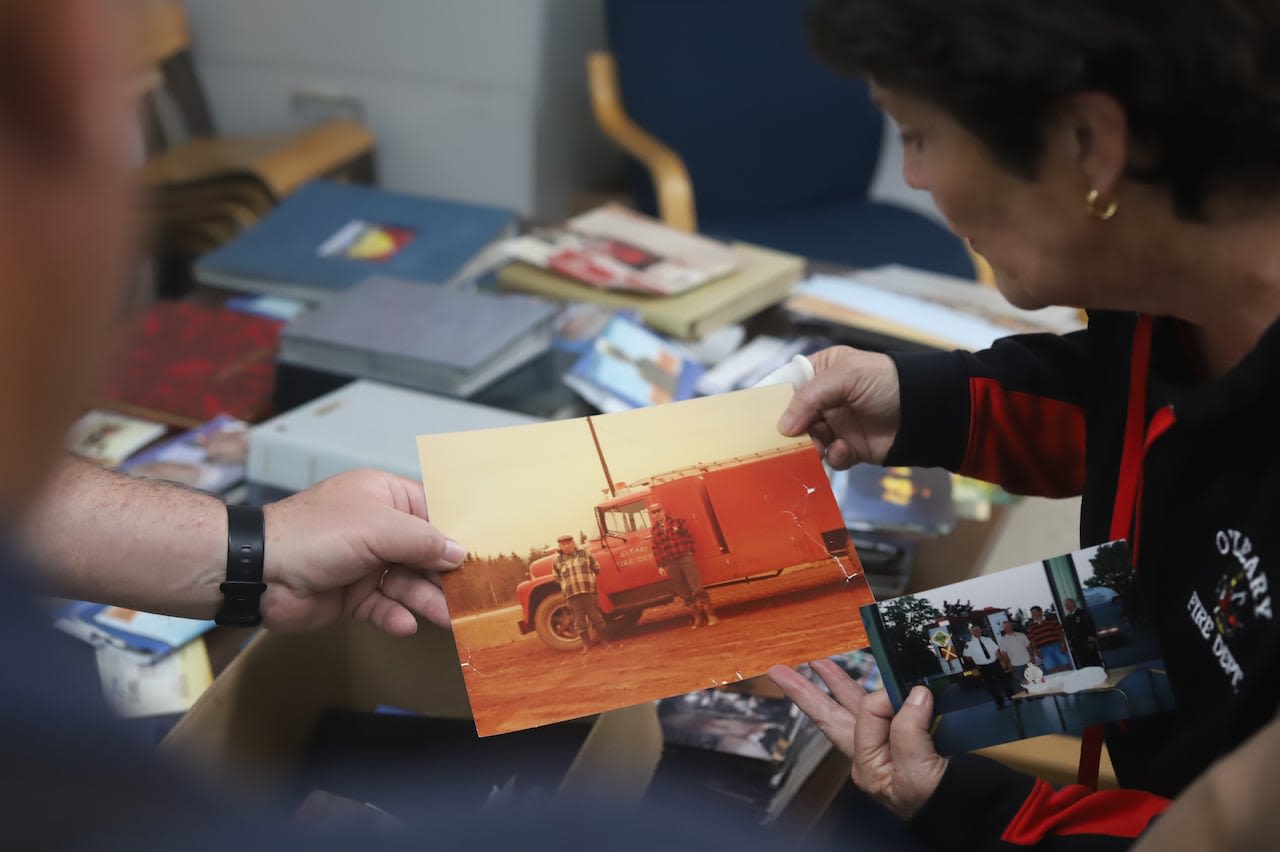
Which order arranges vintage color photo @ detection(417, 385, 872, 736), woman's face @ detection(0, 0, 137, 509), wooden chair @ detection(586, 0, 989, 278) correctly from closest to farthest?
woman's face @ detection(0, 0, 137, 509)
vintage color photo @ detection(417, 385, 872, 736)
wooden chair @ detection(586, 0, 989, 278)

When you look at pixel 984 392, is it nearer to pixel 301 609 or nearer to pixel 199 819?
pixel 301 609

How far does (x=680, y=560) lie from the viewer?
1024 millimetres

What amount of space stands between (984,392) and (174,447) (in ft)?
3.34

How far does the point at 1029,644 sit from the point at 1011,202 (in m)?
0.36

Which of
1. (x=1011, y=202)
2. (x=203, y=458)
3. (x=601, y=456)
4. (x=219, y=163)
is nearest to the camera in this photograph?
(x=1011, y=202)

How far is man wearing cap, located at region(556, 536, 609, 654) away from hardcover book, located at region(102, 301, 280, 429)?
74cm

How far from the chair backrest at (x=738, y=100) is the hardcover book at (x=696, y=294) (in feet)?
3.22

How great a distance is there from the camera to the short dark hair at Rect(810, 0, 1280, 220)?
0.72 meters

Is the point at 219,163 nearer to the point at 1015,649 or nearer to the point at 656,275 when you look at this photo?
the point at 656,275

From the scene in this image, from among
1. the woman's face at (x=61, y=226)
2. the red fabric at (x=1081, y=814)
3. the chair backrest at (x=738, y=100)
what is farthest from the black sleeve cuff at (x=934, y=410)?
the chair backrest at (x=738, y=100)

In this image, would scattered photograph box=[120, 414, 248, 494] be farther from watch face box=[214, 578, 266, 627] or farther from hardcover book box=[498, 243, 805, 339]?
Answer: hardcover book box=[498, 243, 805, 339]

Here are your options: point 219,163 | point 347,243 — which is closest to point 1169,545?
point 347,243

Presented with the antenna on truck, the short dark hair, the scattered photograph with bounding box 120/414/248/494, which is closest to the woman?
the short dark hair

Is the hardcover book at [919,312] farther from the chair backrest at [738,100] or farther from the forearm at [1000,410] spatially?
the chair backrest at [738,100]
